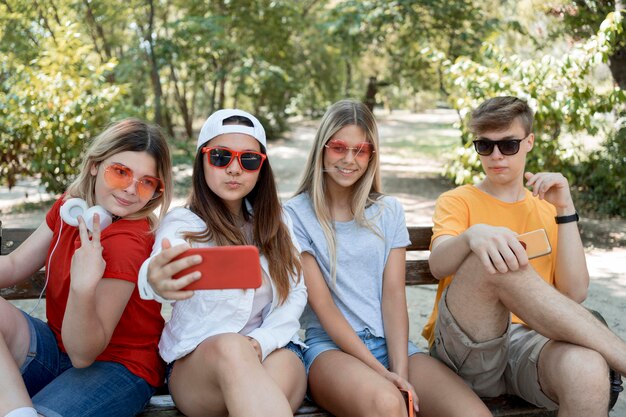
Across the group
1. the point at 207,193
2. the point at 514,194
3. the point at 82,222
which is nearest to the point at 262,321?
the point at 207,193

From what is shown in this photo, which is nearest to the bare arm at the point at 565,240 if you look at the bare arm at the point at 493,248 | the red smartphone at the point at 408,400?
the bare arm at the point at 493,248

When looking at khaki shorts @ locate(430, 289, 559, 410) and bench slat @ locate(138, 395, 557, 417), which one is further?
khaki shorts @ locate(430, 289, 559, 410)

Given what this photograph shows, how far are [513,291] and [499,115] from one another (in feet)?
3.41

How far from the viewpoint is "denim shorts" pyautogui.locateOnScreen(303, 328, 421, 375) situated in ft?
9.57

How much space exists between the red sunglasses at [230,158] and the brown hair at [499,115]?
4.09 feet

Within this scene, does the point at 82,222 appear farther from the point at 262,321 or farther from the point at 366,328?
the point at 366,328

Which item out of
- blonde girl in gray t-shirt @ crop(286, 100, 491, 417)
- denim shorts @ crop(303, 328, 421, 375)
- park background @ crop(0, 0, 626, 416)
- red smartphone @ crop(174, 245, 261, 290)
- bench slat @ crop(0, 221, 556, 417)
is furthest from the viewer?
park background @ crop(0, 0, 626, 416)

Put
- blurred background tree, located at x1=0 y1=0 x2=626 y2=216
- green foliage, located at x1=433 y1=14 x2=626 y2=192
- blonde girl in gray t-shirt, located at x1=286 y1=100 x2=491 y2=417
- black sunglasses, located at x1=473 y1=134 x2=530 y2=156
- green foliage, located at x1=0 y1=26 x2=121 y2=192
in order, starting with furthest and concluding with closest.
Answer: green foliage, located at x1=0 y1=26 x2=121 y2=192, blurred background tree, located at x1=0 y1=0 x2=626 y2=216, green foliage, located at x1=433 y1=14 x2=626 y2=192, black sunglasses, located at x1=473 y1=134 x2=530 y2=156, blonde girl in gray t-shirt, located at x1=286 y1=100 x2=491 y2=417

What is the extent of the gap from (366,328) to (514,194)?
1.11 meters

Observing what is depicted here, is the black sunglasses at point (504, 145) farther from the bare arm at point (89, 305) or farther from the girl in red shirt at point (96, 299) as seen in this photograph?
the bare arm at point (89, 305)

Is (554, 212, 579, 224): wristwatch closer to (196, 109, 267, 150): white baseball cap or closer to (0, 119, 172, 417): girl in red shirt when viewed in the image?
(196, 109, 267, 150): white baseball cap

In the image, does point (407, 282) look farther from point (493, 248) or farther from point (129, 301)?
point (129, 301)

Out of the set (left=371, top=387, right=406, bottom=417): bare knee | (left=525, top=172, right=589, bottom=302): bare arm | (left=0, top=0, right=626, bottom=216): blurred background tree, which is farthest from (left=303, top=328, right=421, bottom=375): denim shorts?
(left=0, top=0, right=626, bottom=216): blurred background tree

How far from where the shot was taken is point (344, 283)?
10.1 ft
